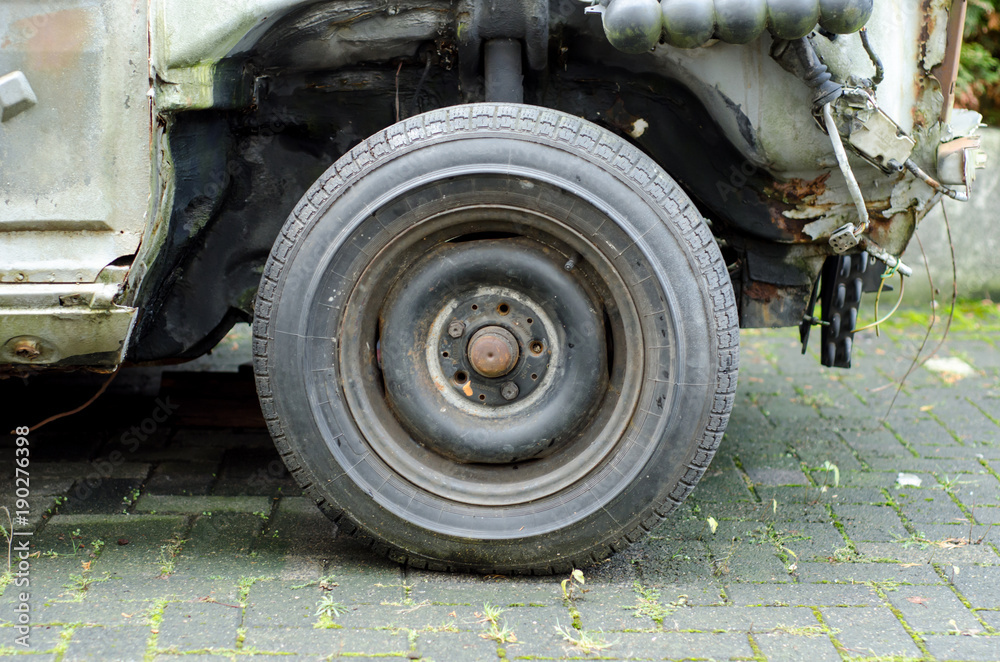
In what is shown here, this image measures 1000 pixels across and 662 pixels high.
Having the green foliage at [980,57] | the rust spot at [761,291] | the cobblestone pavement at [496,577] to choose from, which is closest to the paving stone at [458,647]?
the cobblestone pavement at [496,577]

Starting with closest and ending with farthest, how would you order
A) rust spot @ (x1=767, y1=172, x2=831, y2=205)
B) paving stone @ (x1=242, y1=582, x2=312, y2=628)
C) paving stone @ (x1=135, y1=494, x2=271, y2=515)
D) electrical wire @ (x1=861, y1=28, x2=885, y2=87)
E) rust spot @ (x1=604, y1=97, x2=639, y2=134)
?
1. paving stone @ (x1=242, y1=582, x2=312, y2=628)
2. electrical wire @ (x1=861, y1=28, x2=885, y2=87)
3. rust spot @ (x1=767, y1=172, x2=831, y2=205)
4. rust spot @ (x1=604, y1=97, x2=639, y2=134)
5. paving stone @ (x1=135, y1=494, x2=271, y2=515)

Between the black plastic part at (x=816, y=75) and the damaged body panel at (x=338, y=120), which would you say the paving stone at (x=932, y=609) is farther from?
the black plastic part at (x=816, y=75)

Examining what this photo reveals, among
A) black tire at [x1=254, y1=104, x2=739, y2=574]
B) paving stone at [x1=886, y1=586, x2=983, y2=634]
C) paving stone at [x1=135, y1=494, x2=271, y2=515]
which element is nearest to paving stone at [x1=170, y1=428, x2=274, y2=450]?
paving stone at [x1=135, y1=494, x2=271, y2=515]

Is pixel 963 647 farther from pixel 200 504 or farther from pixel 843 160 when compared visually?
pixel 200 504

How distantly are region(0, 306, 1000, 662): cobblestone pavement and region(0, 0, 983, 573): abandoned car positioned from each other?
0.19 metres

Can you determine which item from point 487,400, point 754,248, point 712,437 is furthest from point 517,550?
point 754,248

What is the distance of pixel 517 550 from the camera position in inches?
84.9

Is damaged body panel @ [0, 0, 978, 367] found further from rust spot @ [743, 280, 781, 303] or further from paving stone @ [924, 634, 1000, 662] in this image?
paving stone @ [924, 634, 1000, 662]

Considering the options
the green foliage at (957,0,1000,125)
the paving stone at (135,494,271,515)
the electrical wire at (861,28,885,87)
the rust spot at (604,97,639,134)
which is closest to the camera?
the electrical wire at (861,28,885,87)

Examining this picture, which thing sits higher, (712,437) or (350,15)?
(350,15)

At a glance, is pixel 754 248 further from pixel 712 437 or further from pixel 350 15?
pixel 350 15

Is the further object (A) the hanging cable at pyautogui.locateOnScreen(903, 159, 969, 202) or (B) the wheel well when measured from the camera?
(B) the wheel well

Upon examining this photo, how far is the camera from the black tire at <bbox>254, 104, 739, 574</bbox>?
2109mm

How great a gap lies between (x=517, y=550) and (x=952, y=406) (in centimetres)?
240
